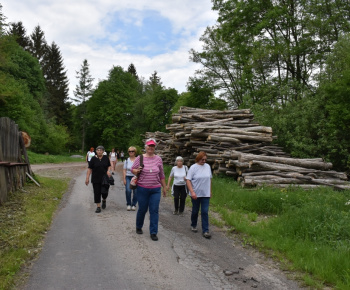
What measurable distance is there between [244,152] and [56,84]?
5126cm

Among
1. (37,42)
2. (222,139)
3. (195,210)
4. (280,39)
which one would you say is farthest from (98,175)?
(37,42)

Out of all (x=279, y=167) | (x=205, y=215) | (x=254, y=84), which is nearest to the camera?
(x=205, y=215)

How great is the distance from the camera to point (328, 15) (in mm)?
19859

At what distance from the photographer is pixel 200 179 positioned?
6465mm

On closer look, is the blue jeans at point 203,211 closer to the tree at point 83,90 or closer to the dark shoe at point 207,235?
the dark shoe at point 207,235

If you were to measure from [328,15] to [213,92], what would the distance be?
1306 cm

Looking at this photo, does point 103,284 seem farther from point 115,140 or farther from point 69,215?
point 115,140

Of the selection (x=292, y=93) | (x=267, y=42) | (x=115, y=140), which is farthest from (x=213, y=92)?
(x=115, y=140)

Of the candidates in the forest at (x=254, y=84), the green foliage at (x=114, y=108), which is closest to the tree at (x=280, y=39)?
the forest at (x=254, y=84)

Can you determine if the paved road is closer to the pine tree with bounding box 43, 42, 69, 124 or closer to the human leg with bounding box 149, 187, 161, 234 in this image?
the human leg with bounding box 149, 187, 161, 234

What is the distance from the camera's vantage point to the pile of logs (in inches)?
401

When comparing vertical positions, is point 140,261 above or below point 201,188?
below

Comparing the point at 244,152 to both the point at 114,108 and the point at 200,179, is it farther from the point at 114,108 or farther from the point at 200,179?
the point at 114,108

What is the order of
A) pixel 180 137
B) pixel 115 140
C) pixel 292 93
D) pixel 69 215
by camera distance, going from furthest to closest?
pixel 115 140 → pixel 292 93 → pixel 180 137 → pixel 69 215
